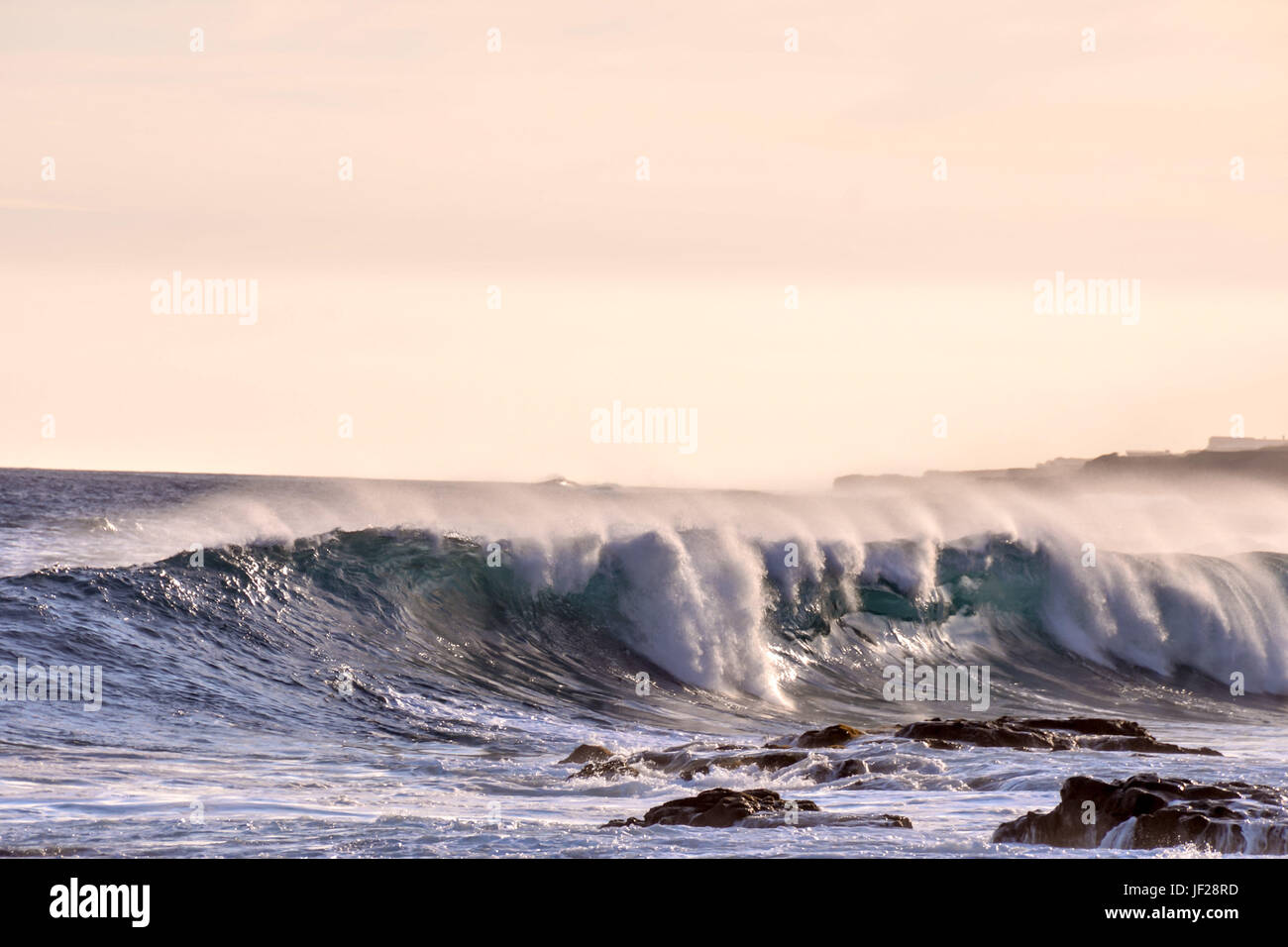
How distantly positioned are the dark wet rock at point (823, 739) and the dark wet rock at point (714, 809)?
154 inches

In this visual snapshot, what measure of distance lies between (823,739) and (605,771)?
8.68 ft

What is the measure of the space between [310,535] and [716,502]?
791cm

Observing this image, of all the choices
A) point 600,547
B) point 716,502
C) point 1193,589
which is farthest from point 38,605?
point 1193,589

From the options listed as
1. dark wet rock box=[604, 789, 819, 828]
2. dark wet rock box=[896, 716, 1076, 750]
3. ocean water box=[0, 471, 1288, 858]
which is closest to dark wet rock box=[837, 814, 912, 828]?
ocean water box=[0, 471, 1288, 858]

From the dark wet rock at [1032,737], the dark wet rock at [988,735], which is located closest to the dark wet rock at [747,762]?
the dark wet rock at [1032,737]

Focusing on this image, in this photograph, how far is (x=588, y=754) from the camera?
13641 mm

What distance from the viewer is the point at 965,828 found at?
9766mm

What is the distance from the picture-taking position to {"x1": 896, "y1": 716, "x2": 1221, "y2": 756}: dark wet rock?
14.1m

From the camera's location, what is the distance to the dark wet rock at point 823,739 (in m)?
14.1

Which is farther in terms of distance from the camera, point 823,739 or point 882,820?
point 823,739

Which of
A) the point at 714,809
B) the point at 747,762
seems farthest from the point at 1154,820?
the point at 747,762

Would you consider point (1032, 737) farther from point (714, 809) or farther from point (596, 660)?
point (596, 660)

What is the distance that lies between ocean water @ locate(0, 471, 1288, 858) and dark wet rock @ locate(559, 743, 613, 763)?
1.53ft

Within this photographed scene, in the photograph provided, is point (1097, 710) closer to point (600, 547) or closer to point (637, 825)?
point (600, 547)
